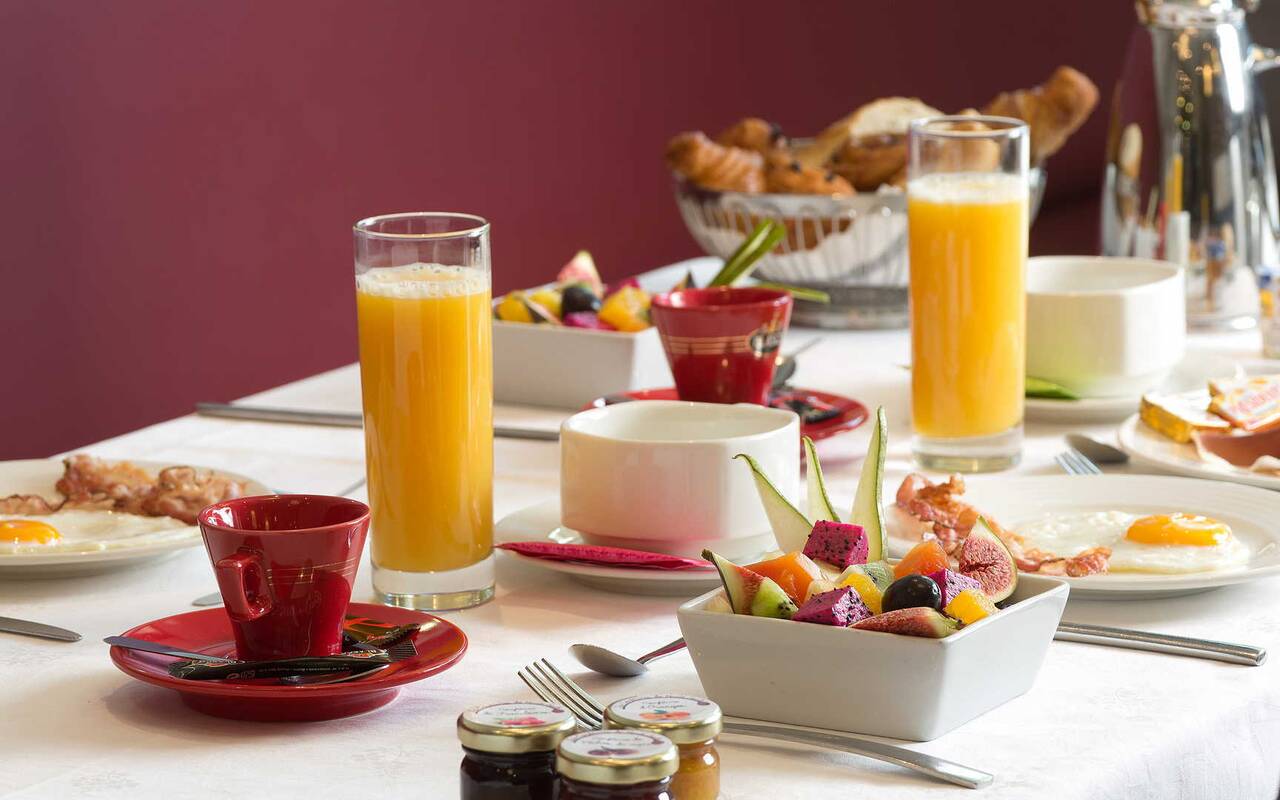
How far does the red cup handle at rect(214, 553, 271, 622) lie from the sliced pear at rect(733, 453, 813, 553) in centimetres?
30

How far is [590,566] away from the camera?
3.52ft

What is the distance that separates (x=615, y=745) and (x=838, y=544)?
34 centimetres

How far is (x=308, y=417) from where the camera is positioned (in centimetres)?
167

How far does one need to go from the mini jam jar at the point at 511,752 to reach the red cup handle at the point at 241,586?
0.23 m

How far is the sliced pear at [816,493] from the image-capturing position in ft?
3.39

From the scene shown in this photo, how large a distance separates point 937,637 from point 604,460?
0.35 meters

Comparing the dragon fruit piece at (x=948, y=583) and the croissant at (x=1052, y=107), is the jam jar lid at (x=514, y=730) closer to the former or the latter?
the dragon fruit piece at (x=948, y=583)

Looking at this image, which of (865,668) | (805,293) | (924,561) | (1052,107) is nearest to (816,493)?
(924,561)

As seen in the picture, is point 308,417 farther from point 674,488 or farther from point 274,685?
point 274,685

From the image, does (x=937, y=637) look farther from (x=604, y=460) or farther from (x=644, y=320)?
(x=644, y=320)

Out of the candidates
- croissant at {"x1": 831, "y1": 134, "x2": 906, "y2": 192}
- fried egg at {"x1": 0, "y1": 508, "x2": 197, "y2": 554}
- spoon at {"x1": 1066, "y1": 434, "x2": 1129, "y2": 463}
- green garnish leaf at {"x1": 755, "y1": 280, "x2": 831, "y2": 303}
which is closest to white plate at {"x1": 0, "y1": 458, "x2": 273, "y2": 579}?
fried egg at {"x1": 0, "y1": 508, "x2": 197, "y2": 554}

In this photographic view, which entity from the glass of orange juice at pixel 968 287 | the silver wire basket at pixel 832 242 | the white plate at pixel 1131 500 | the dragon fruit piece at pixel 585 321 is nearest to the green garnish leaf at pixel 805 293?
the silver wire basket at pixel 832 242

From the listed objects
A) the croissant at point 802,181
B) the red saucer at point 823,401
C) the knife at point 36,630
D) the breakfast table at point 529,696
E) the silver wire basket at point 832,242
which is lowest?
the breakfast table at point 529,696

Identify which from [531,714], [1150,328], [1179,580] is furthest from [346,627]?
[1150,328]
